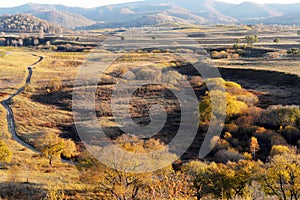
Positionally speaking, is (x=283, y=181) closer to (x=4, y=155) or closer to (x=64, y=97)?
(x=4, y=155)

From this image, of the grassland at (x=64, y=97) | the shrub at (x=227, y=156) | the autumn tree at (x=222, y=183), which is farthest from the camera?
the shrub at (x=227, y=156)

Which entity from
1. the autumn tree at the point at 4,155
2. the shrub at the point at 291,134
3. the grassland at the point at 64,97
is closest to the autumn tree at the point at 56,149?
the grassland at the point at 64,97

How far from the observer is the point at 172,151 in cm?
4453

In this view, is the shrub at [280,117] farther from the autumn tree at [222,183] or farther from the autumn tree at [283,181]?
the autumn tree at [283,181]

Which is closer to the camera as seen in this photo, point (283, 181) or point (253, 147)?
point (283, 181)

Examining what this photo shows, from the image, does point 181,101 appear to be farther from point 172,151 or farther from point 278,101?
point 172,151

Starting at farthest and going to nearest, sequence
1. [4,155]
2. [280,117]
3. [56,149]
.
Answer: [280,117], [56,149], [4,155]

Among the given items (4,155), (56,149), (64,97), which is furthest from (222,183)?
(64,97)

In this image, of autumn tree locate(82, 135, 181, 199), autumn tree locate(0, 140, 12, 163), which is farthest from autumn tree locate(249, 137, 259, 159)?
autumn tree locate(0, 140, 12, 163)

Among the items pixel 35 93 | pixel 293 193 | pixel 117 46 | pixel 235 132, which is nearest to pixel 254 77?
pixel 235 132

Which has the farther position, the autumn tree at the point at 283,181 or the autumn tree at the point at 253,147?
the autumn tree at the point at 253,147

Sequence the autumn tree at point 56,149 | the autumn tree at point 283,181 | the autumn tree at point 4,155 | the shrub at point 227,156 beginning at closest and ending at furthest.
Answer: the autumn tree at point 283,181 < the autumn tree at point 4,155 < the autumn tree at point 56,149 < the shrub at point 227,156

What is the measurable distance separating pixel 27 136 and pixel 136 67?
155 ft

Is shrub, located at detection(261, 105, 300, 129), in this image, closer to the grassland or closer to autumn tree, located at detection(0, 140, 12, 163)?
the grassland
